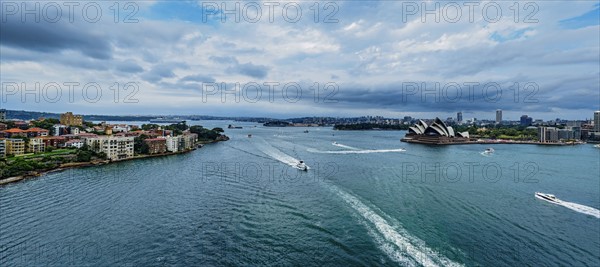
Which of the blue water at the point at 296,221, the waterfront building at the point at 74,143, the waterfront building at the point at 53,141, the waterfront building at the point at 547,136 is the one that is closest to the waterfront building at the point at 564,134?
the waterfront building at the point at 547,136

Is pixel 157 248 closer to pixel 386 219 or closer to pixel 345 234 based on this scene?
pixel 345 234

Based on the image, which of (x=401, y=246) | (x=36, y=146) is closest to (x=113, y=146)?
(x=36, y=146)

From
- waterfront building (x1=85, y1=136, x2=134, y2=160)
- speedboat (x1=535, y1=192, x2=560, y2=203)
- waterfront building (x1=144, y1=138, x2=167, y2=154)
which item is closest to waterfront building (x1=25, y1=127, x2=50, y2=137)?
waterfront building (x1=85, y1=136, x2=134, y2=160)

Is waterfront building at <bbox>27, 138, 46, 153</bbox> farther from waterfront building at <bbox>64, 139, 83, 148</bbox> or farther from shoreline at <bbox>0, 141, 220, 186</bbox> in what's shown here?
shoreline at <bbox>0, 141, 220, 186</bbox>

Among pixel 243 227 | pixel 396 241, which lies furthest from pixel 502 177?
pixel 243 227

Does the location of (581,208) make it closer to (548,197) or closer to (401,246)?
(548,197)
